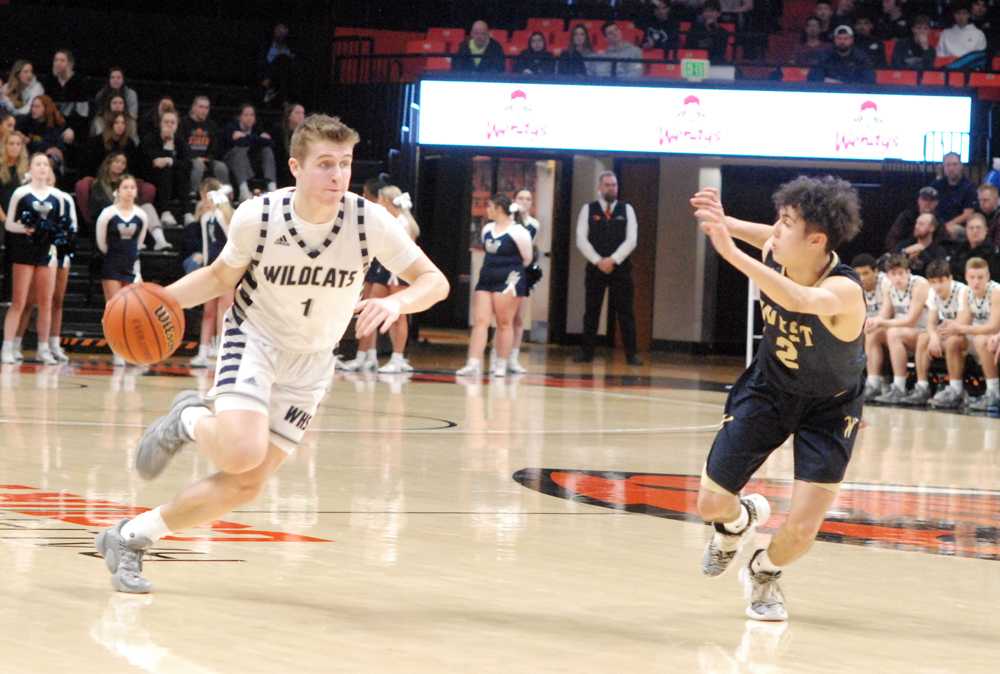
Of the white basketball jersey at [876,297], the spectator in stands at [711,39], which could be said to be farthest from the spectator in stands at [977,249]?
the spectator in stands at [711,39]

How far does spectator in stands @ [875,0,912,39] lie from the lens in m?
22.2

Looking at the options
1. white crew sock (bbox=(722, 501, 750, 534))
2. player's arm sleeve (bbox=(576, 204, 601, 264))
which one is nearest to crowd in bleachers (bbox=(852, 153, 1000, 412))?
player's arm sleeve (bbox=(576, 204, 601, 264))

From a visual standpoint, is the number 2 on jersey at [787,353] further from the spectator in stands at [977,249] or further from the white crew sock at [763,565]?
the spectator in stands at [977,249]

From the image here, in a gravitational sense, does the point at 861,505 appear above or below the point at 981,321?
below

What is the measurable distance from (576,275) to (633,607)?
62.7ft

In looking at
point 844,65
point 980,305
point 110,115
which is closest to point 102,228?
point 110,115

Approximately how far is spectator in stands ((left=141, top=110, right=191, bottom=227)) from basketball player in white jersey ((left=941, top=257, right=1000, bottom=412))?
9.37 metres

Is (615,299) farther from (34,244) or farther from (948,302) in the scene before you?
(34,244)

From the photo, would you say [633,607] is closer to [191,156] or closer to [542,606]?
[542,606]

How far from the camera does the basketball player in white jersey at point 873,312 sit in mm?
15570

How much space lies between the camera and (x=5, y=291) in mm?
18031

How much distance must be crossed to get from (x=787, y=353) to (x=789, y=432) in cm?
29

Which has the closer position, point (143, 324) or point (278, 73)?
point (143, 324)

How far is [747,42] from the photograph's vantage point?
71.4 feet
